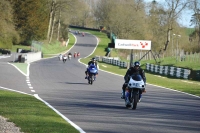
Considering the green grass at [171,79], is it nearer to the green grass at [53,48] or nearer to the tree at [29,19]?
the green grass at [53,48]

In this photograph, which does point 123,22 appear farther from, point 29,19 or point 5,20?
point 5,20

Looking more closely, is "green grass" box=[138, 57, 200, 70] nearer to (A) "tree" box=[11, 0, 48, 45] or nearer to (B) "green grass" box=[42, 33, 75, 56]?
(B) "green grass" box=[42, 33, 75, 56]

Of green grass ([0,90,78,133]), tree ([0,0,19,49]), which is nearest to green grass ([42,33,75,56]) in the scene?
tree ([0,0,19,49])

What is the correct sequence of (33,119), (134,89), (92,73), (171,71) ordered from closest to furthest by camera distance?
(33,119)
(134,89)
(92,73)
(171,71)

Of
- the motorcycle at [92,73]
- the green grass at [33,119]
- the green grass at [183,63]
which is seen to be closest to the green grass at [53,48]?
the green grass at [183,63]

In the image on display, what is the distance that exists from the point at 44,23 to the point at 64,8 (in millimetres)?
8384

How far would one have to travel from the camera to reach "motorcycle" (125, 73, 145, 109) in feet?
53.3

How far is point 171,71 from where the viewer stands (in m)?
50.4

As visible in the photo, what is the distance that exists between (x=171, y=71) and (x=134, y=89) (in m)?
34.6

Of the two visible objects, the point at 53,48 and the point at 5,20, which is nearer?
the point at 5,20

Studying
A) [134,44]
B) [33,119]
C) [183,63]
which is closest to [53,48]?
[134,44]

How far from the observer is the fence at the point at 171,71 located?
4634 centimetres

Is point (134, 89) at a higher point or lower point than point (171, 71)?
higher

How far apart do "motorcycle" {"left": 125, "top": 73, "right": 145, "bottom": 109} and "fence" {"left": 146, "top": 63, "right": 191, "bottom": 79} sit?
30.2m
